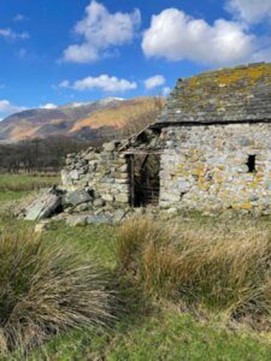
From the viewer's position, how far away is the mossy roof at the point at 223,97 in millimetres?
13898

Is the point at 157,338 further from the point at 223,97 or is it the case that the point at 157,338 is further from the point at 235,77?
the point at 235,77

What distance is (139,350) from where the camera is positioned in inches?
195

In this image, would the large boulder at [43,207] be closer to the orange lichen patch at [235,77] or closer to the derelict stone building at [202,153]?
the derelict stone building at [202,153]

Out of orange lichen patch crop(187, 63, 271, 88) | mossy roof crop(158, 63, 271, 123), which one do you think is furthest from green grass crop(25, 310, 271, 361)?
orange lichen patch crop(187, 63, 271, 88)

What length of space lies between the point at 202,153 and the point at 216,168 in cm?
67

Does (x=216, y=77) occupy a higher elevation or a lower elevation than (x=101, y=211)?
higher

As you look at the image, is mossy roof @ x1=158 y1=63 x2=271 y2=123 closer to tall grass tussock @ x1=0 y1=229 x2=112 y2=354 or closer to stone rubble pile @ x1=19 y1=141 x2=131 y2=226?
stone rubble pile @ x1=19 y1=141 x2=131 y2=226

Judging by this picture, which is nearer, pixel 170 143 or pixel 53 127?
pixel 170 143

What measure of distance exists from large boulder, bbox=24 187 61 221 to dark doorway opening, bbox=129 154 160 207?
3.08 meters

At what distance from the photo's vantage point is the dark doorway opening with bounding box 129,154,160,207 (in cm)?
1607

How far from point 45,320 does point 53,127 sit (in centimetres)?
18928

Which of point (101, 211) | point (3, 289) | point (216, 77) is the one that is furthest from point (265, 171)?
point (3, 289)

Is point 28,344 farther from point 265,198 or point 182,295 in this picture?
point 265,198

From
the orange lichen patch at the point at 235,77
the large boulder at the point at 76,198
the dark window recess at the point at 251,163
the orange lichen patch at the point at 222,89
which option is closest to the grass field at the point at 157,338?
the large boulder at the point at 76,198
